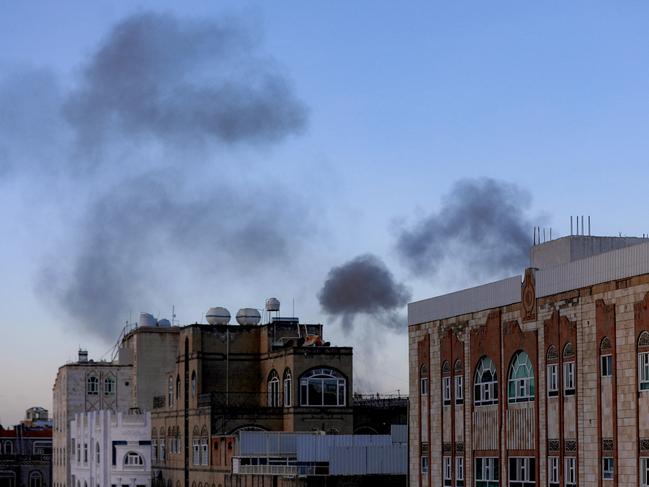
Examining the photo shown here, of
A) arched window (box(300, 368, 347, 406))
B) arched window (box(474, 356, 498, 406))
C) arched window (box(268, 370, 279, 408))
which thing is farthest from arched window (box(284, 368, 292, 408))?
arched window (box(474, 356, 498, 406))

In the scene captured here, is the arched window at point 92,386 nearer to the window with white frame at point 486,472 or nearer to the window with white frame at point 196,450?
the window with white frame at point 196,450

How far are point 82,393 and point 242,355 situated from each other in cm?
3696

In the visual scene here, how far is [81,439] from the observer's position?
4471 inches

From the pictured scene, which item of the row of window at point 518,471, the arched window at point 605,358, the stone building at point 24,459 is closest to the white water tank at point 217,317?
the row of window at point 518,471

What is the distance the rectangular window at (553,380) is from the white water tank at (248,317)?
46.3 metres

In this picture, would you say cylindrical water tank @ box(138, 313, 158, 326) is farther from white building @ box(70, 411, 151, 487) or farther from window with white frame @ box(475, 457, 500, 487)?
window with white frame @ box(475, 457, 500, 487)

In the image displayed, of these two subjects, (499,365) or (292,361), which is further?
(292,361)

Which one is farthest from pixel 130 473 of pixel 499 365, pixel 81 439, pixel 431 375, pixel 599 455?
pixel 599 455

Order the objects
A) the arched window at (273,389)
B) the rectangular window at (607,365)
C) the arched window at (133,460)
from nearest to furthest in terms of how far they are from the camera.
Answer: the rectangular window at (607,365), the arched window at (273,389), the arched window at (133,460)

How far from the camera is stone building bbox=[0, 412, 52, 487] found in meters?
159

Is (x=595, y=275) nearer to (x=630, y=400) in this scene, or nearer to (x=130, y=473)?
(x=630, y=400)

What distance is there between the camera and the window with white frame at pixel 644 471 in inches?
1822

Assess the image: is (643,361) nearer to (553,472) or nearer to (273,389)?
(553,472)

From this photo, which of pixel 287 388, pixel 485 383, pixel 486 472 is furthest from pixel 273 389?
pixel 486 472
